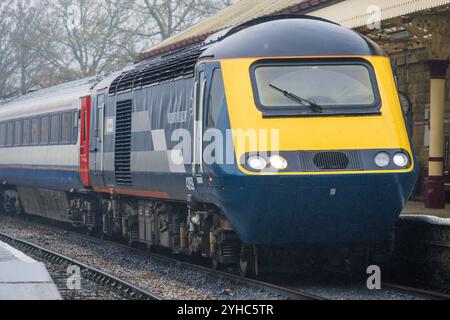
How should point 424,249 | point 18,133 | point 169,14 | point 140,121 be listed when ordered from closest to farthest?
point 424,249
point 140,121
point 18,133
point 169,14

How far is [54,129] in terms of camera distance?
21.2 metres

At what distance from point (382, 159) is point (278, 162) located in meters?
1.20

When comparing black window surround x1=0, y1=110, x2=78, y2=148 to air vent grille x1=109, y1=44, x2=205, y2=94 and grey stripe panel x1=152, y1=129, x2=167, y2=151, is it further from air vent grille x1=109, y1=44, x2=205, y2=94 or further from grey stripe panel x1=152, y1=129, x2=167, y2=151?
grey stripe panel x1=152, y1=129, x2=167, y2=151

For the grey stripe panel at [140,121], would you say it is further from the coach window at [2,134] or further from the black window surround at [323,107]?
the coach window at [2,134]

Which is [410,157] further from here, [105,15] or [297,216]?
[105,15]

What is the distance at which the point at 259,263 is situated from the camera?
1172cm

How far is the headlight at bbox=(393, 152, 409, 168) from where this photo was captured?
10953 mm

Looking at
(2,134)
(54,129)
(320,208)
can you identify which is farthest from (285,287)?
(2,134)

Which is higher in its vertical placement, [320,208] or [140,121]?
[140,121]

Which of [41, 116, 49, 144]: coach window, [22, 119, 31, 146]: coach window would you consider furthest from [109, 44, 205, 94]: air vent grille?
[22, 119, 31, 146]: coach window

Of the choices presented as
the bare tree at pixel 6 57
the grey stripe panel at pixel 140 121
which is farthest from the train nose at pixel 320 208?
the bare tree at pixel 6 57

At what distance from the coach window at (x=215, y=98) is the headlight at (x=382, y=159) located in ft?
6.22

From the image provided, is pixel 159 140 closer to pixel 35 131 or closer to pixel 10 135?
pixel 35 131
